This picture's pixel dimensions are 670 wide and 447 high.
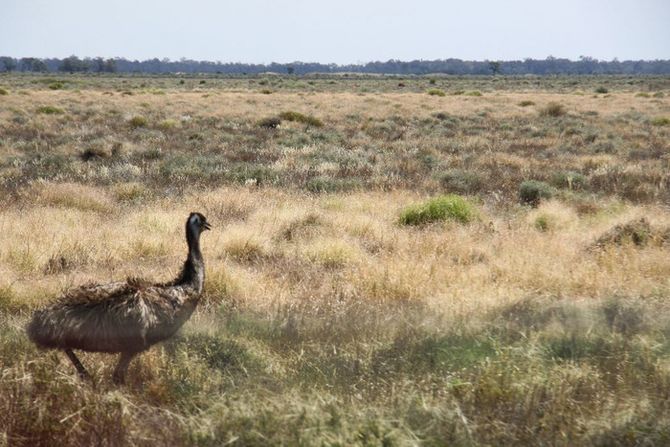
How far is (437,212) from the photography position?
969 centimetres

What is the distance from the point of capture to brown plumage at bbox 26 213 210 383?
3.97 m

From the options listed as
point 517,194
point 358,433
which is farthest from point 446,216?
point 358,433

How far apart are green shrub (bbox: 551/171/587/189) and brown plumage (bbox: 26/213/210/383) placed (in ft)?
36.2

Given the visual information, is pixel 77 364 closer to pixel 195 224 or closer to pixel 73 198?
pixel 195 224

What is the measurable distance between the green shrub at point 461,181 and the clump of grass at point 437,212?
3.14 meters

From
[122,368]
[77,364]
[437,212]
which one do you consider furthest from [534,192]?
[77,364]

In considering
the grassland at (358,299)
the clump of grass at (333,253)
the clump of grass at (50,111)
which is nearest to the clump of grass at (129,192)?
the grassland at (358,299)

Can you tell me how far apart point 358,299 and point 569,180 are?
344 inches

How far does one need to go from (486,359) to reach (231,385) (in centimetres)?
168

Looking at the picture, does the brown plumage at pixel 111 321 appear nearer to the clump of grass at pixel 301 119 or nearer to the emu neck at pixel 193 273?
the emu neck at pixel 193 273

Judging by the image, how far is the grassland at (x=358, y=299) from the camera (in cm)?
359

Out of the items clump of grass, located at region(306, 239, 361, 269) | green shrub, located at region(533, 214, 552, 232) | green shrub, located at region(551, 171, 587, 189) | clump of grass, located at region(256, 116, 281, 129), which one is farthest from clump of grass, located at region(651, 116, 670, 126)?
clump of grass, located at region(306, 239, 361, 269)

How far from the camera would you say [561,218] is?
9867mm

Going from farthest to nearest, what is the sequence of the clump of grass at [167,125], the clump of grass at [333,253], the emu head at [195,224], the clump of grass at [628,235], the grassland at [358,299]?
the clump of grass at [167,125] → the clump of grass at [628,235] → the clump of grass at [333,253] → the emu head at [195,224] → the grassland at [358,299]
